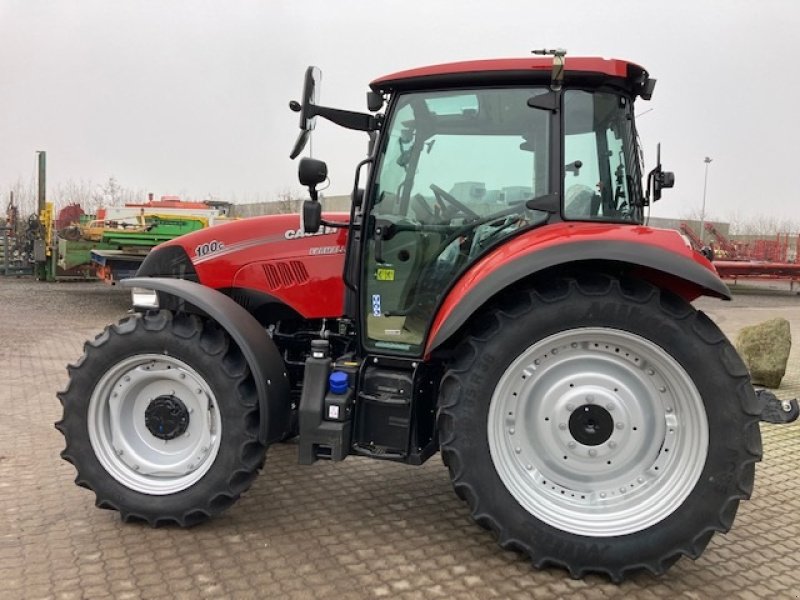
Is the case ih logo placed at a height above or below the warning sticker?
above

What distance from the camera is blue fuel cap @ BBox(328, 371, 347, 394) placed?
325 centimetres

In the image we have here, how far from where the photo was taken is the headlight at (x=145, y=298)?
3430 millimetres

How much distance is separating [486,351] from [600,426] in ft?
2.04

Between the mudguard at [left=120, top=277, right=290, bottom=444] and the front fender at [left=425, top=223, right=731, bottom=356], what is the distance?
0.82 meters

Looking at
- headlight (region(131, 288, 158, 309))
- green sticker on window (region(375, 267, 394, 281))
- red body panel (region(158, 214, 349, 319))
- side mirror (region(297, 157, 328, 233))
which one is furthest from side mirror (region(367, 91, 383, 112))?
headlight (region(131, 288, 158, 309))

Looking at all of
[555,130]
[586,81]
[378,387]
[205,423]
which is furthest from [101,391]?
[586,81]

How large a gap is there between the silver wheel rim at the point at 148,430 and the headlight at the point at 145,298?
29cm

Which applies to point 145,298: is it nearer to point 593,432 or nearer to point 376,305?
point 376,305

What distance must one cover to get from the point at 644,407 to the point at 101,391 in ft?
8.58

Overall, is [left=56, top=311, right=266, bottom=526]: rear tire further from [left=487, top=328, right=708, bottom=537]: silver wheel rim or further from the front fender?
[left=487, top=328, right=708, bottom=537]: silver wheel rim

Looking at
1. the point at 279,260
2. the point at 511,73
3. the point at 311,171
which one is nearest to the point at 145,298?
the point at 279,260

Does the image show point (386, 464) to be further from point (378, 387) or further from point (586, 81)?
Answer: point (586, 81)

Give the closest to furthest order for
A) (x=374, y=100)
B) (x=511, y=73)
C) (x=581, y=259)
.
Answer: (x=581, y=259), (x=511, y=73), (x=374, y=100)

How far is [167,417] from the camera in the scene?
3.35 meters
